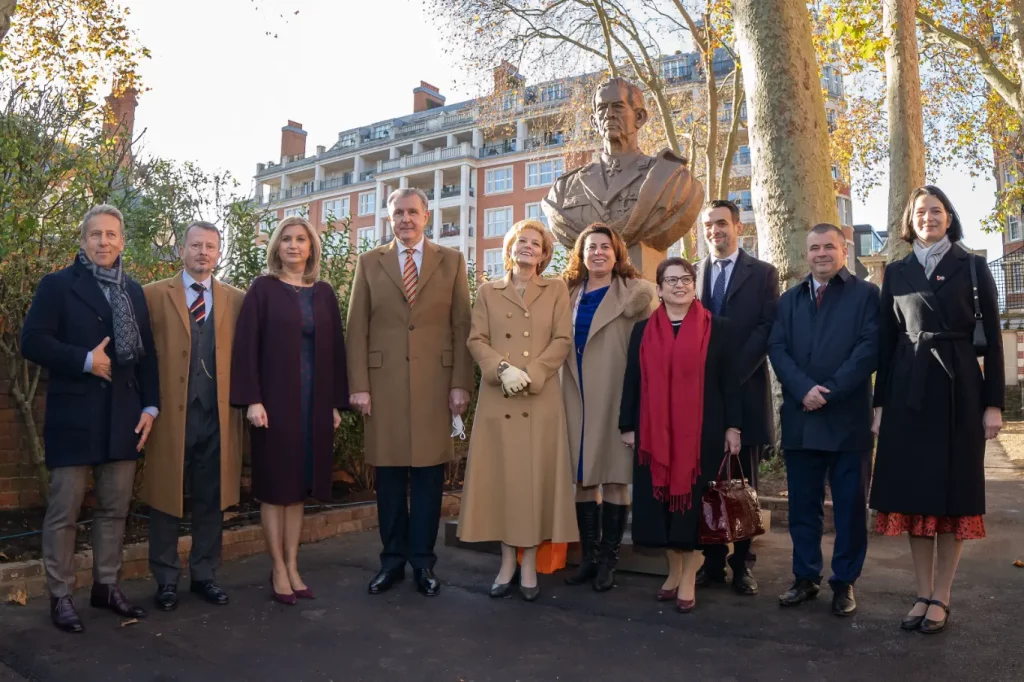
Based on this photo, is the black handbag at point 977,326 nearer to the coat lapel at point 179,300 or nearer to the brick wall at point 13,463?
the coat lapel at point 179,300

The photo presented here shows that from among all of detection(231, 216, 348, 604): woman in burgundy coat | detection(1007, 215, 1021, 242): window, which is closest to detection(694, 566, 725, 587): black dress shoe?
detection(231, 216, 348, 604): woman in burgundy coat

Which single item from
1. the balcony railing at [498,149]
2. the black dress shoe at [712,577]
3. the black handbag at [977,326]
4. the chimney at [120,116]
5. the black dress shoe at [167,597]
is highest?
the balcony railing at [498,149]

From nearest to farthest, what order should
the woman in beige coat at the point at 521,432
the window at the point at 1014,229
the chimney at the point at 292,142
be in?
the woman in beige coat at the point at 521,432 < the window at the point at 1014,229 < the chimney at the point at 292,142

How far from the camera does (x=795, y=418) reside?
4598 millimetres

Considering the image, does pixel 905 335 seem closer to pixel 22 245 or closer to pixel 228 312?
pixel 228 312

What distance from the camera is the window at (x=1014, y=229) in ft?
137

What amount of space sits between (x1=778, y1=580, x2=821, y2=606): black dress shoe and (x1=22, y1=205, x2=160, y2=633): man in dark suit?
11.2 ft

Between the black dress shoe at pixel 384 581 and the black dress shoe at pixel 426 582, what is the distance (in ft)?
Answer: 0.50

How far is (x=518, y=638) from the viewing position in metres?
4.04

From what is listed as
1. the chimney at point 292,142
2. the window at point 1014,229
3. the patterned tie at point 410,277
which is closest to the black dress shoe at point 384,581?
→ the patterned tie at point 410,277

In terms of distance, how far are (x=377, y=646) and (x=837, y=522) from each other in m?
2.51

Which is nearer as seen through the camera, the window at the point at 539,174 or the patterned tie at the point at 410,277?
the patterned tie at the point at 410,277

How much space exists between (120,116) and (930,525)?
16523 millimetres

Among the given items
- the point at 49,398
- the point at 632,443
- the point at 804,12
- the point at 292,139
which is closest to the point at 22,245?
the point at 49,398
